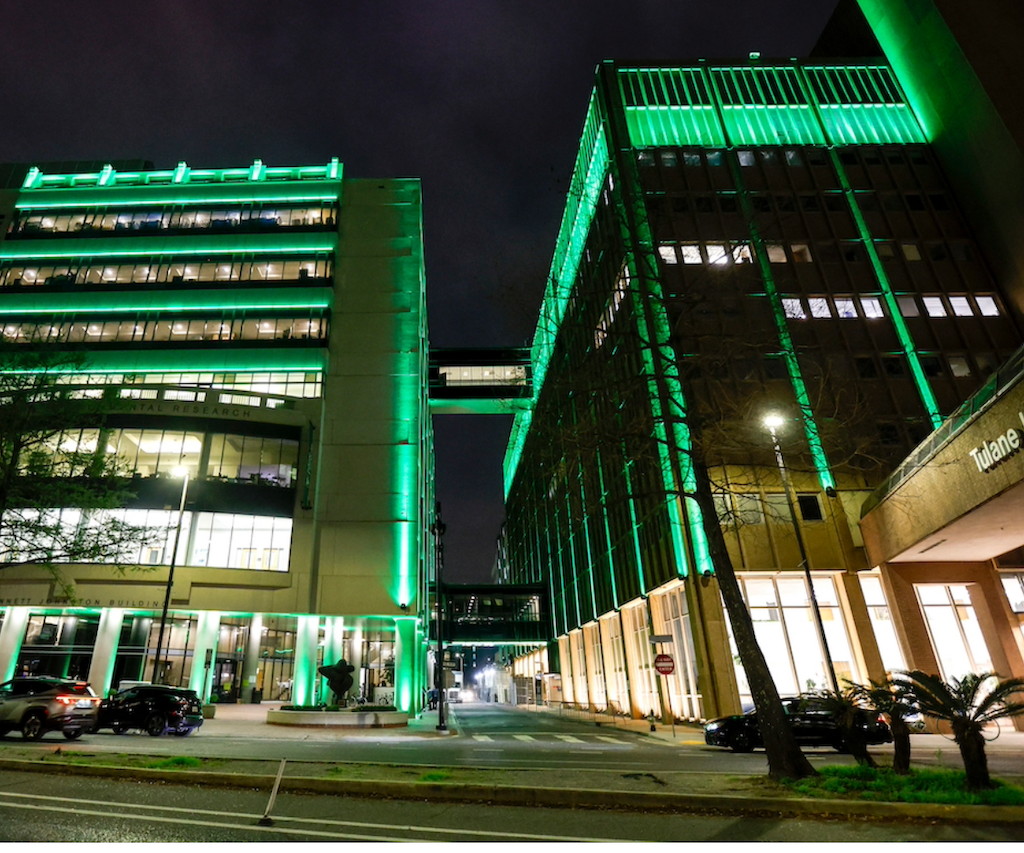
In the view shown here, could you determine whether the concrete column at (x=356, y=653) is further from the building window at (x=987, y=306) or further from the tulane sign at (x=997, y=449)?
the building window at (x=987, y=306)

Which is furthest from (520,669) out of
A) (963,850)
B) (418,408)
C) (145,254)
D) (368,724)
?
(963,850)

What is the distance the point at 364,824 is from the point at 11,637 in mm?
37157

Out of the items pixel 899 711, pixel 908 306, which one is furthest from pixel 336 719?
pixel 908 306

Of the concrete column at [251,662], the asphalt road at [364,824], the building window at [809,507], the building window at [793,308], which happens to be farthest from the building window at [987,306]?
the concrete column at [251,662]

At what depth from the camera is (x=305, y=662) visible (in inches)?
1403

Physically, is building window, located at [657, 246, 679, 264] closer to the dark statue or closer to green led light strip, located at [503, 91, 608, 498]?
green led light strip, located at [503, 91, 608, 498]

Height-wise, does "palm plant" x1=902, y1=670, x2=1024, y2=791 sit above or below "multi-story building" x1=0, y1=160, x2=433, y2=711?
below

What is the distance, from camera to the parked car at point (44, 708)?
Answer: 53.9 feet

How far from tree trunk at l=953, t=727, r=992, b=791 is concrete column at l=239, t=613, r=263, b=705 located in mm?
41544

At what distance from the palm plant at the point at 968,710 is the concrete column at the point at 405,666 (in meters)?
31.5

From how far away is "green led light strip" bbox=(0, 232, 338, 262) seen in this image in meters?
47.2

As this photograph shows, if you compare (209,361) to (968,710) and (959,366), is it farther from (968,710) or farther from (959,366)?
(959,366)

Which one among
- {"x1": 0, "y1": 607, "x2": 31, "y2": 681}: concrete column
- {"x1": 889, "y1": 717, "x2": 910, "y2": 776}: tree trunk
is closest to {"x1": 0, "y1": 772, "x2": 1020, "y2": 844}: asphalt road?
{"x1": 889, "y1": 717, "x2": 910, "y2": 776}: tree trunk

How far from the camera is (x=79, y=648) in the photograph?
3553 centimetres
